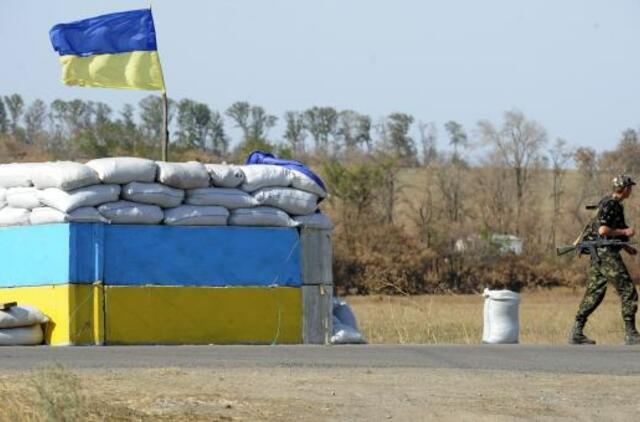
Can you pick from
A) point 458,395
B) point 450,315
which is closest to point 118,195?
point 458,395

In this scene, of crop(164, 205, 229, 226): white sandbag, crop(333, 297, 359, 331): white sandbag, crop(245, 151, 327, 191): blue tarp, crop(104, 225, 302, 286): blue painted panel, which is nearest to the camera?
crop(104, 225, 302, 286): blue painted panel

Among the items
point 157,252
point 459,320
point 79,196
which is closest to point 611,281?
point 157,252

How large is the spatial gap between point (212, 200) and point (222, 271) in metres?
0.82

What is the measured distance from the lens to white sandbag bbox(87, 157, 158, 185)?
1662 cm

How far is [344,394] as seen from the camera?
35.7 ft

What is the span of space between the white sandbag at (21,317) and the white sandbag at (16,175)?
152 cm

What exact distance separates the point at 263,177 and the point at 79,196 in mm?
2183

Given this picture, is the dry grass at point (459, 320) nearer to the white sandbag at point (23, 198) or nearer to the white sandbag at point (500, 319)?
the white sandbag at point (500, 319)

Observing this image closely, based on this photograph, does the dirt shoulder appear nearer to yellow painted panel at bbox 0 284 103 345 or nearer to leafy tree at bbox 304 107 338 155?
yellow painted panel at bbox 0 284 103 345

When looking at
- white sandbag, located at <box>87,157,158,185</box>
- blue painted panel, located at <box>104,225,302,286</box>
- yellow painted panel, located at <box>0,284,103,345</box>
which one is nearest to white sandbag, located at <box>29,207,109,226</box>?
blue painted panel, located at <box>104,225,302,286</box>

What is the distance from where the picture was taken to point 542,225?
55.5 meters

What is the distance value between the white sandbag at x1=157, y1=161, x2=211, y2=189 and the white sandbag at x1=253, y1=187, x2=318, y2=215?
67cm

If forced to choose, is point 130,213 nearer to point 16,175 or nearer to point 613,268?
point 16,175

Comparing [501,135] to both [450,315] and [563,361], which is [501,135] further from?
[563,361]
